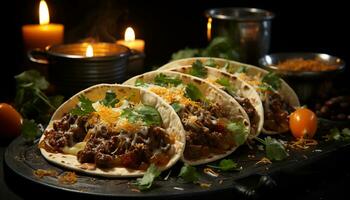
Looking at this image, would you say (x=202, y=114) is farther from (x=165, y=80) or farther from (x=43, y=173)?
(x=43, y=173)

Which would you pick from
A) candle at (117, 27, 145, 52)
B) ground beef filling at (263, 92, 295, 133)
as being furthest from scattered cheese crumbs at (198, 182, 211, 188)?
candle at (117, 27, 145, 52)

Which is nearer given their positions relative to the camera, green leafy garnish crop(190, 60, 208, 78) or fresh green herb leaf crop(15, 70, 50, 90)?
green leafy garnish crop(190, 60, 208, 78)

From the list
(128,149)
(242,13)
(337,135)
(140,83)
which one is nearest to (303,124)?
(337,135)

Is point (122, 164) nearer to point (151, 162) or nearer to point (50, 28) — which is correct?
point (151, 162)

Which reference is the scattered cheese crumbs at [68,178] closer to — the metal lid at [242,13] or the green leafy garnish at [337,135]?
the green leafy garnish at [337,135]

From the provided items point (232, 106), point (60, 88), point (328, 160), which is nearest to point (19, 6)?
point (60, 88)

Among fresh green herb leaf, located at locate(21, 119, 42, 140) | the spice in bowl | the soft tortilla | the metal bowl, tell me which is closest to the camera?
fresh green herb leaf, located at locate(21, 119, 42, 140)

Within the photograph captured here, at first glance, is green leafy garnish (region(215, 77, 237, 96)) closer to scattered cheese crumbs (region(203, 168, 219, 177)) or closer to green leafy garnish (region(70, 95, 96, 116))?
scattered cheese crumbs (region(203, 168, 219, 177))
